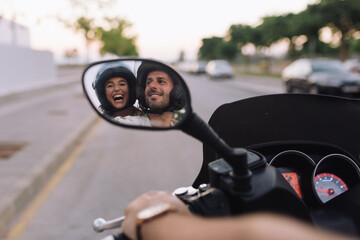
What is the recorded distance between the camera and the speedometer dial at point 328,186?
1.64m

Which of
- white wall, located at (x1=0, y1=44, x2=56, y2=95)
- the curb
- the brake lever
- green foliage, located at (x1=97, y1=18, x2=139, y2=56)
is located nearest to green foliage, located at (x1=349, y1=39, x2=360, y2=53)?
green foliage, located at (x1=97, y1=18, x2=139, y2=56)

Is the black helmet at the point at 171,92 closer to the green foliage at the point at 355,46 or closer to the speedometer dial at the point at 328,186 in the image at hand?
the speedometer dial at the point at 328,186

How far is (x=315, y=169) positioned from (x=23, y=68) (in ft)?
59.5

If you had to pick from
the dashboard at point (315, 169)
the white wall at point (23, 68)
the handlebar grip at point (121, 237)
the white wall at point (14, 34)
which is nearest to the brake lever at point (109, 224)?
the handlebar grip at point (121, 237)

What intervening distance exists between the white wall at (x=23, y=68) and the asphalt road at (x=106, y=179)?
8.14 m

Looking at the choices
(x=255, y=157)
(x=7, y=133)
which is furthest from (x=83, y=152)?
(x=255, y=157)

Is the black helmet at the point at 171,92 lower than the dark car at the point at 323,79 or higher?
higher

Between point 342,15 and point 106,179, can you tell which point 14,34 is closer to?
point 106,179

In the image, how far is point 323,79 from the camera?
47.0 feet

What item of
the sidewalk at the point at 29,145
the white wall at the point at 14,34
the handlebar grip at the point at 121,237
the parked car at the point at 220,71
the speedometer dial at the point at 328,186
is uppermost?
the white wall at the point at 14,34

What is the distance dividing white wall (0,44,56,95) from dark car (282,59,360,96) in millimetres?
11613

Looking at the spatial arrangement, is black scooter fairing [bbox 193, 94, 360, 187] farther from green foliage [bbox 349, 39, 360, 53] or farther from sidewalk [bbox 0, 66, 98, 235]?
green foliage [bbox 349, 39, 360, 53]

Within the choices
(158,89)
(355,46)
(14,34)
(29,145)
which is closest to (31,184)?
(29,145)

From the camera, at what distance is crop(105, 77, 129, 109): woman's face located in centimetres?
123
